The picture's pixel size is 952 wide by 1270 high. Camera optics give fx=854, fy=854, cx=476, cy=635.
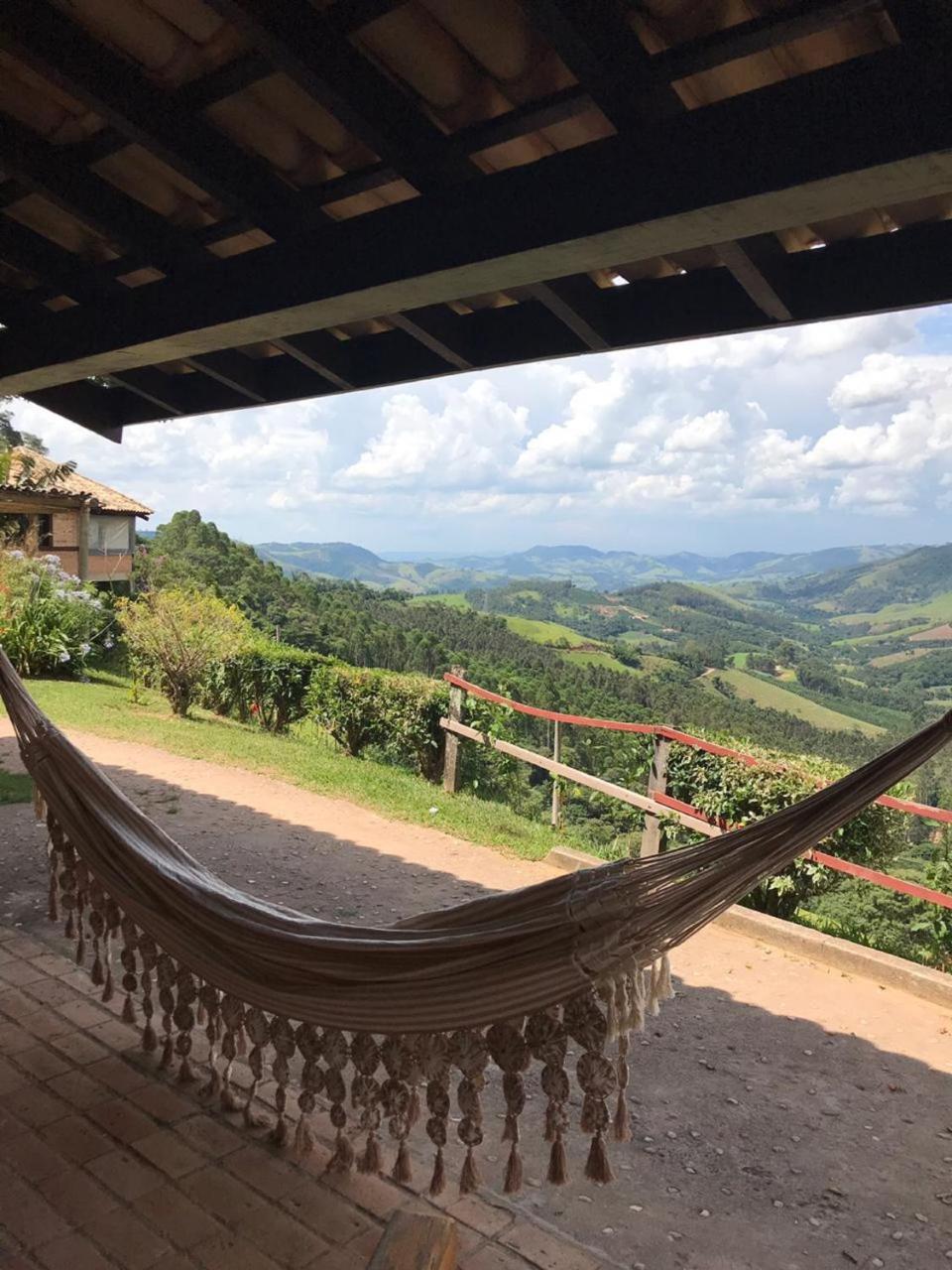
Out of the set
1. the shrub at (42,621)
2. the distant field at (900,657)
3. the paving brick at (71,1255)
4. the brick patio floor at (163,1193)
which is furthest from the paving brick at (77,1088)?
the distant field at (900,657)

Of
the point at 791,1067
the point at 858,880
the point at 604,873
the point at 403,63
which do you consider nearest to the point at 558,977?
the point at 604,873

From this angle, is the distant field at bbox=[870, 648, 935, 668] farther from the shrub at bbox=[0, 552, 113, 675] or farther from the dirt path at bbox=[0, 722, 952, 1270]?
the dirt path at bbox=[0, 722, 952, 1270]

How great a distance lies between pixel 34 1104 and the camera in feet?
5.18

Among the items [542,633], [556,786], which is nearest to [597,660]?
[542,633]

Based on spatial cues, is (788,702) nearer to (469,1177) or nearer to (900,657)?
(900,657)

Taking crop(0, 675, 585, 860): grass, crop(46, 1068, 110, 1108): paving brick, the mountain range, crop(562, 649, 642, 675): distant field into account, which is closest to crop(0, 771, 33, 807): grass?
crop(0, 675, 585, 860): grass

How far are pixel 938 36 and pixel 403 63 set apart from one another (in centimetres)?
76

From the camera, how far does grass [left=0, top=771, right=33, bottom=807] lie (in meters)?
4.28

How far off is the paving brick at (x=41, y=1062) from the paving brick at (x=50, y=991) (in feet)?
0.69

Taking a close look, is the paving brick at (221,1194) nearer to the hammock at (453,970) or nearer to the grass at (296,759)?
the hammock at (453,970)

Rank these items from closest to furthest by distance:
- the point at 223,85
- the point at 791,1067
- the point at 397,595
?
the point at 223,85 → the point at 791,1067 → the point at 397,595

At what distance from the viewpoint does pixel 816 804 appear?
102 cm

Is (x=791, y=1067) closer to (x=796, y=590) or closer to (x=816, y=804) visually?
(x=816, y=804)

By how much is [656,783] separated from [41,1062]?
3.00 m
